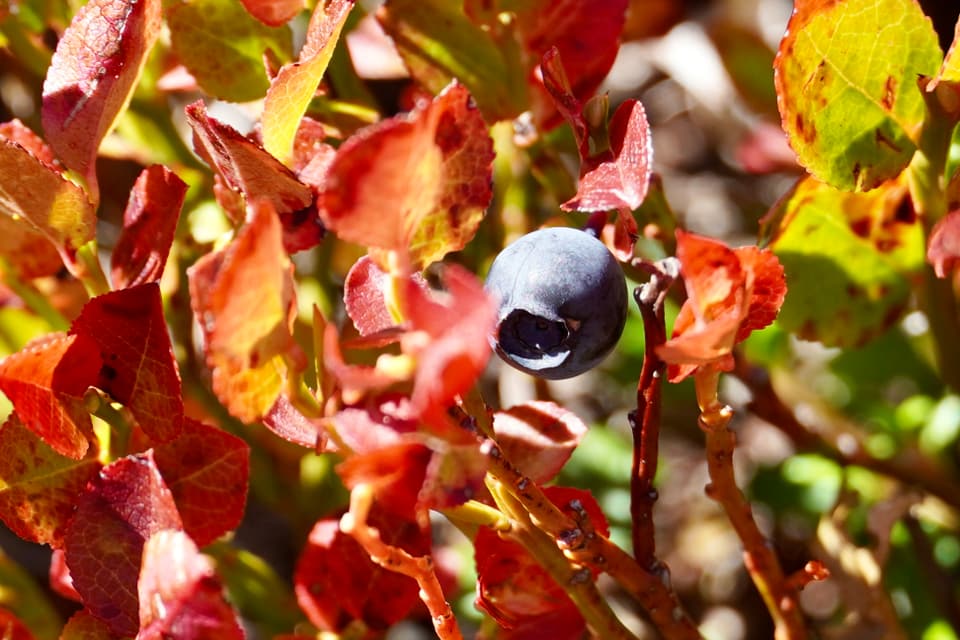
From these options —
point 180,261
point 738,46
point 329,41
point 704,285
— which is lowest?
point 738,46

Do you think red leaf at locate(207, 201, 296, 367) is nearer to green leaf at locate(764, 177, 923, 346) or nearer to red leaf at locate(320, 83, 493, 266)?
red leaf at locate(320, 83, 493, 266)

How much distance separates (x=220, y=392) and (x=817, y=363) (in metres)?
1.08

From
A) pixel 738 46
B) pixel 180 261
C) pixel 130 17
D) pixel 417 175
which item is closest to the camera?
pixel 417 175

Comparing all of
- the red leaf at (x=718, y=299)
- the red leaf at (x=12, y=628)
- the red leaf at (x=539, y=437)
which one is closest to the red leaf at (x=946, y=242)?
the red leaf at (x=718, y=299)

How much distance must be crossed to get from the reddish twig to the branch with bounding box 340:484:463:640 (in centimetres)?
14

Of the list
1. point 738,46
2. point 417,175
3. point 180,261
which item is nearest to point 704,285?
point 417,175

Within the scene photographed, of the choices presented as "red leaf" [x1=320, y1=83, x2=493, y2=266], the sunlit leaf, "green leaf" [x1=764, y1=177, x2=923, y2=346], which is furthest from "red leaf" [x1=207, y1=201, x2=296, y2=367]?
"green leaf" [x1=764, y1=177, x2=923, y2=346]

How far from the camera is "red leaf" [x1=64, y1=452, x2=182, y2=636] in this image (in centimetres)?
61

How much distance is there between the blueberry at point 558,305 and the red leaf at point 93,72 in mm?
234

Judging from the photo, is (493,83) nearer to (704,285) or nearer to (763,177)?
(704,285)

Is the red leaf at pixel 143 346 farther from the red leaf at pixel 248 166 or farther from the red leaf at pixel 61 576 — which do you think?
the red leaf at pixel 61 576

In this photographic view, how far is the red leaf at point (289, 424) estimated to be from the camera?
561 millimetres

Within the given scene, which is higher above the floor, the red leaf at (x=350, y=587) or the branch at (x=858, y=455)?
the red leaf at (x=350, y=587)

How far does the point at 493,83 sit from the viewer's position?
30.5 inches
